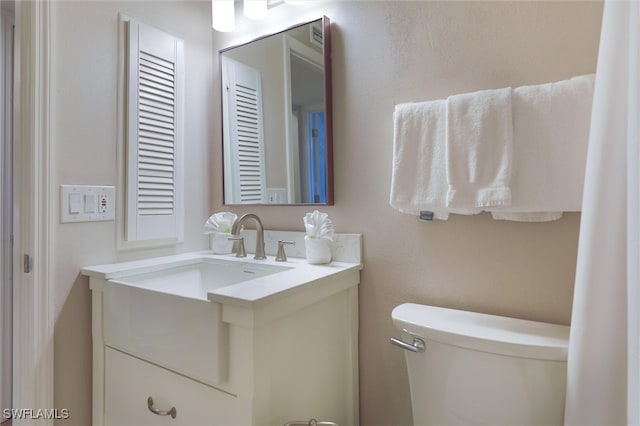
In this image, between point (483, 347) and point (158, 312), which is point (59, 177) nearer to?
point (158, 312)

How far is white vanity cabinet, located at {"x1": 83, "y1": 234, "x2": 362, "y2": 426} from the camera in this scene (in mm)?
851

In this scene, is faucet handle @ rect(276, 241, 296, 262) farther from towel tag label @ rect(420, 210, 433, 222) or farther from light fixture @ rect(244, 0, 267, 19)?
light fixture @ rect(244, 0, 267, 19)

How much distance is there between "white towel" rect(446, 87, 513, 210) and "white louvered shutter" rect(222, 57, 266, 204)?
793 millimetres

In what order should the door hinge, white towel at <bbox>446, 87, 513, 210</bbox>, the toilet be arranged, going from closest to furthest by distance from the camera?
the toilet → white towel at <bbox>446, 87, 513, 210</bbox> → the door hinge

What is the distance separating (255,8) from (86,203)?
3.17ft

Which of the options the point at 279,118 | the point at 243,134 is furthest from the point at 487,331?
the point at 243,134

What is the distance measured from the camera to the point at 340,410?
1.18 m

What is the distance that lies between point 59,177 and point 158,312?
0.58 meters

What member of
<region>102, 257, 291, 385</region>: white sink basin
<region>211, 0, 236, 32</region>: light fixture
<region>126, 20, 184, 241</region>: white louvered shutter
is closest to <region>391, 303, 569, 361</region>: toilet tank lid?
<region>102, 257, 291, 385</region>: white sink basin

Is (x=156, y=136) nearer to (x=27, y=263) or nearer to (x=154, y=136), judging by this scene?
(x=154, y=136)

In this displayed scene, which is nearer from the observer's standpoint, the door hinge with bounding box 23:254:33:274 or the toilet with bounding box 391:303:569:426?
the toilet with bounding box 391:303:569:426

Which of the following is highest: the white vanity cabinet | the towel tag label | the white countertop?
the towel tag label

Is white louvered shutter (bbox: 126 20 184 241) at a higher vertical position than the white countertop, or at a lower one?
higher

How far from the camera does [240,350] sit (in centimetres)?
85
